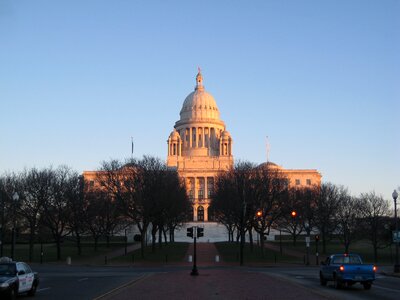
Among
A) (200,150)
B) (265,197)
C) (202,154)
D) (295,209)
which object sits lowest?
(295,209)

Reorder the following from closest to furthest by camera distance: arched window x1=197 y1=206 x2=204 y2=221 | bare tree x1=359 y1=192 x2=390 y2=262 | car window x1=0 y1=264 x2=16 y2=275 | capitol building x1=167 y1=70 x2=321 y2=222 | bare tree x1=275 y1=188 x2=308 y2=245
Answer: car window x1=0 y1=264 x2=16 y2=275 → bare tree x1=359 y1=192 x2=390 y2=262 → bare tree x1=275 y1=188 x2=308 y2=245 → arched window x1=197 y1=206 x2=204 y2=221 → capitol building x1=167 y1=70 x2=321 y2=222

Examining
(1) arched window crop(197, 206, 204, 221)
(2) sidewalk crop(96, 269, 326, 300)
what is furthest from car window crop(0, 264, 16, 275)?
(1) arched window crop(197, 206, 204, 221)

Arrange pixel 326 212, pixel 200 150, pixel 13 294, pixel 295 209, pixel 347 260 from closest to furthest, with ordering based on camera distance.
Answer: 1. pixel 13 294
2. pixel 347 260
3. pixel 326 212
4. pixel 295 209
5. pixel 200 150

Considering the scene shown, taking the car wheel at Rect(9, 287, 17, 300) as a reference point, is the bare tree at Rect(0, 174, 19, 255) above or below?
above

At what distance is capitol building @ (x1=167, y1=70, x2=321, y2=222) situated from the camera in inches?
6860

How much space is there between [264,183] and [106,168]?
72.4 feet

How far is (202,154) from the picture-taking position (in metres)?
187

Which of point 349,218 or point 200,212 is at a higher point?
point 200,212

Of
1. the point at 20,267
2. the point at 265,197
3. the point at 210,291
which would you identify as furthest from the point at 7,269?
the point at 265,197

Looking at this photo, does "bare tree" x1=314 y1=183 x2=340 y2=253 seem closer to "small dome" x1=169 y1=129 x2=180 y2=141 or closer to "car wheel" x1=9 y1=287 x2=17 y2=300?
"car wheel" x1=9 y1=287 x2=17 y2=300

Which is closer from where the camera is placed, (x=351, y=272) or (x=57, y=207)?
(x=351, y=272)

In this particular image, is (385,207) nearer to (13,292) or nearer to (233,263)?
(233,263)

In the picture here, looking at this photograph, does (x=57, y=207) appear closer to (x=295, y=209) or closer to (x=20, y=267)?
(x=295, y=209)

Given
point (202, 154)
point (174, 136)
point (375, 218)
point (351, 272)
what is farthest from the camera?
point (202, 154)
